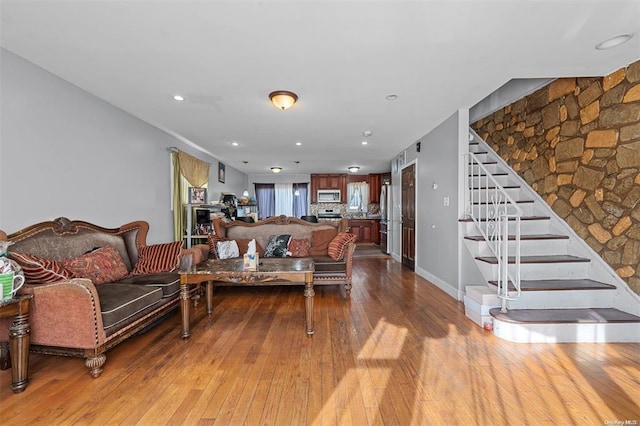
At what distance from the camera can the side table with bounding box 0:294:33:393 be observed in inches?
69.9

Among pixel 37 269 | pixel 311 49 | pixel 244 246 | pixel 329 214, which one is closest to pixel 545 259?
pixel 311 49

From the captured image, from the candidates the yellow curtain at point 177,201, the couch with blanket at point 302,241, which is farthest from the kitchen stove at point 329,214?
the yellow curtain at point 177,201

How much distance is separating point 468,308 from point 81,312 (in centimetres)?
350

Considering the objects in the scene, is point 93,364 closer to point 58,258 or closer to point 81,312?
point 81,312

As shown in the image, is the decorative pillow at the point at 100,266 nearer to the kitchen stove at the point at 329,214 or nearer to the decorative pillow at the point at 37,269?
the decorative pillow at the point at 37,269

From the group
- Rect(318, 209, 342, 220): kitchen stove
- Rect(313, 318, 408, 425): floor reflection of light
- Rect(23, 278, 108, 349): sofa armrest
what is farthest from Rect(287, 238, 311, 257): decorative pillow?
Rect(318, 209, 342, 220): kitchen stove

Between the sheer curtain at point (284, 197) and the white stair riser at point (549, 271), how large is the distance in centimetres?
731

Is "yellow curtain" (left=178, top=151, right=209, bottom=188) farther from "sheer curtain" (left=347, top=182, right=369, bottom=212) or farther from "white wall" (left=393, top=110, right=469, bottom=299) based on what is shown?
"sheer curtain" (left=347, top=182, right=369, bottom=212)

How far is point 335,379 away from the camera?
1.90 meters

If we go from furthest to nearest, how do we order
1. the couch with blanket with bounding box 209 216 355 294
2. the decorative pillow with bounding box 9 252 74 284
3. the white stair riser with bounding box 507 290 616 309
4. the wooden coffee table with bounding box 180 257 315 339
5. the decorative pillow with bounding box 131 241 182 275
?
1. the couch with blanket with bounding box 209 216 355 294
2. the decorative pillow with bounding box 131 241 182 275
3. the white stair riser with bounding box 507 290 616 309
4. the wooden coffee table with bounding box 180 257 315 339
5. the decorative pillow with bounding box 9 252 74 284

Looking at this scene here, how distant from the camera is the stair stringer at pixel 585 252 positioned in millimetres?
2618

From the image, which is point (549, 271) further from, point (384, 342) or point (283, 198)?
point (283, 198)

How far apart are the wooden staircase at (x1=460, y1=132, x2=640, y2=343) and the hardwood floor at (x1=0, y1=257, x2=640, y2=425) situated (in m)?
0.13

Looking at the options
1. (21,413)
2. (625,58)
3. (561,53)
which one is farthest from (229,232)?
(625,58)
